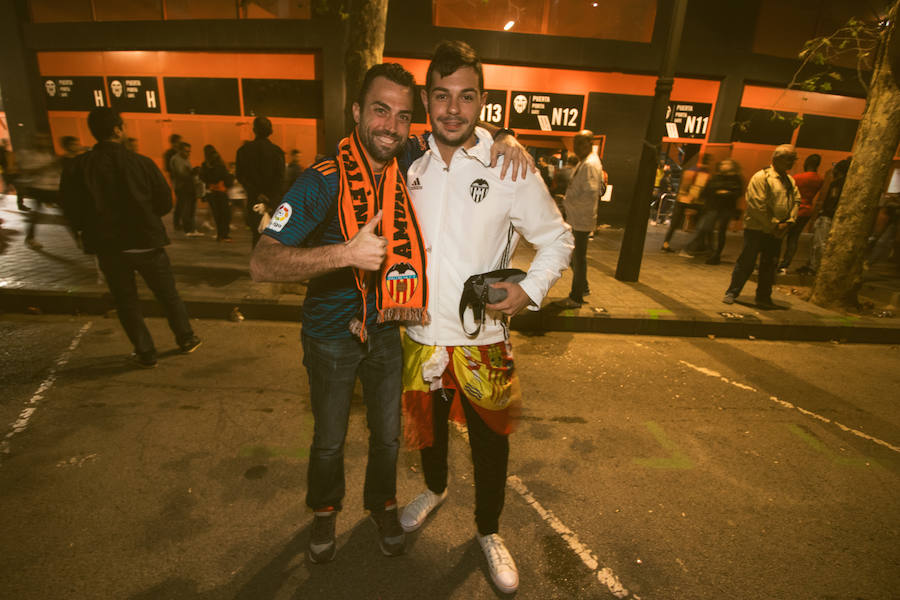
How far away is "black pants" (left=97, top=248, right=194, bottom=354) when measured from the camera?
3934 millimetres

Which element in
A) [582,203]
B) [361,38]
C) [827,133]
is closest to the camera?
[361,38]

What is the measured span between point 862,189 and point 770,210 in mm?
1624

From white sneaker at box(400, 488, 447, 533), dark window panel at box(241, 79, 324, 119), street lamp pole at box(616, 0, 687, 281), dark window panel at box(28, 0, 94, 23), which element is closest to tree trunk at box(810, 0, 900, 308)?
street lamp pole at box(616, 0, 687, 281)

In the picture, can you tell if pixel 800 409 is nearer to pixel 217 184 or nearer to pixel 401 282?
pixel 401 282

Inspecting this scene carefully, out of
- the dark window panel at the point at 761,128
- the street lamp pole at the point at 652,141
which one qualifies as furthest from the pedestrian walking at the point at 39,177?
the dark window panel at the point at 761,128

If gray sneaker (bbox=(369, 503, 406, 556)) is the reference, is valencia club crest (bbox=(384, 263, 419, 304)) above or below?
above

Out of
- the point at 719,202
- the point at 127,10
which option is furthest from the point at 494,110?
the point at 127,10

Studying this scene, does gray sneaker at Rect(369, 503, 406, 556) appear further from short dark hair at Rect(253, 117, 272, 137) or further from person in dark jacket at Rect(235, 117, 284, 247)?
short dark hair at Rect(253, 117, 272, 137)

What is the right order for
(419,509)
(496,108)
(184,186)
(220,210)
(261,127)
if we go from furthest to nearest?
(496,108) < (184,186) < (220,210) < (261,127) < (419,509)

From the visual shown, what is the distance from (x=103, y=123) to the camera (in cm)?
366

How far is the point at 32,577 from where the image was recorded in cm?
210

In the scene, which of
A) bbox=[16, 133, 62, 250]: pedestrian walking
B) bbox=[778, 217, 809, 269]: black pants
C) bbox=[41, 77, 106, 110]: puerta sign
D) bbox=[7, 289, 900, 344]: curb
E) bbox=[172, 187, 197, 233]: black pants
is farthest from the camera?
bbox=[41, 77, 106, 110]: puerta sign

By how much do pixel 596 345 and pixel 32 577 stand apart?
4.94 m

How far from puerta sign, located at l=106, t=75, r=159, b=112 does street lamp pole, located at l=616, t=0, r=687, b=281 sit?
1270 cm
